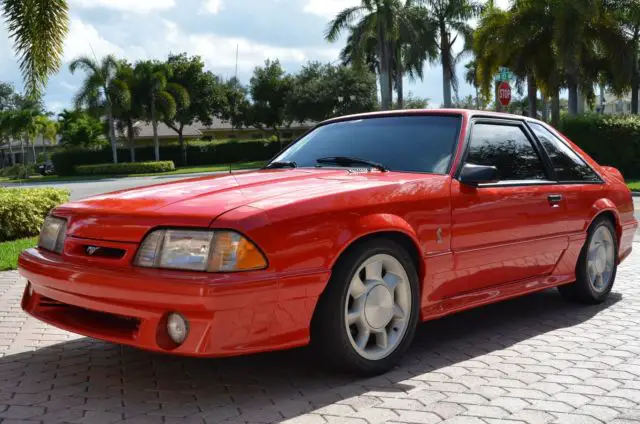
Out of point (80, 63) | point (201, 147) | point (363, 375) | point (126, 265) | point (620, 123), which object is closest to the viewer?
Result: point (126, 265)

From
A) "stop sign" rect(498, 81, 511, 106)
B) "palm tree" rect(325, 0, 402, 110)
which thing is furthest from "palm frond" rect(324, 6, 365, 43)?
"stop sign" rect(498, 81, 511, 106)

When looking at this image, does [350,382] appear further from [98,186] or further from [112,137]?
[112,137]

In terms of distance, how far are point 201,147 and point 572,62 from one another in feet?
103

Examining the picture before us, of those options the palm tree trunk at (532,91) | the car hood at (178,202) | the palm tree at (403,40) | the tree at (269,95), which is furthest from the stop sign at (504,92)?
the tree at (269,95)

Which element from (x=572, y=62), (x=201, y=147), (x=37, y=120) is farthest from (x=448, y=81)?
(x=37, y=120)

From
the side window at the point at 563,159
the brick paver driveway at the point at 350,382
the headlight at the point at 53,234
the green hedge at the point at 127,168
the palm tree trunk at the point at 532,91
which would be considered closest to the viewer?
the brick paver driveway at the point at 350,382

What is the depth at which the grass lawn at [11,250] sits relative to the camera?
26.7ft

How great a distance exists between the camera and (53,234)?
4055mm

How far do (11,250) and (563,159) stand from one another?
268 inches

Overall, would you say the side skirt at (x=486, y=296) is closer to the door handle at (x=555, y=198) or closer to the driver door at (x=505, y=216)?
the driver door at (x=505, y=216)

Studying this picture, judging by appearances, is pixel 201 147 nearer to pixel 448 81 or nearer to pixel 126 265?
pixel 448 81

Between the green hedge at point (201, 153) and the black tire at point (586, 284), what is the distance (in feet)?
155

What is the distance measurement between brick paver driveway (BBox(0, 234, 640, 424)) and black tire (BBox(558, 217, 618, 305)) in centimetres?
51

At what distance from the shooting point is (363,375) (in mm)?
3873
